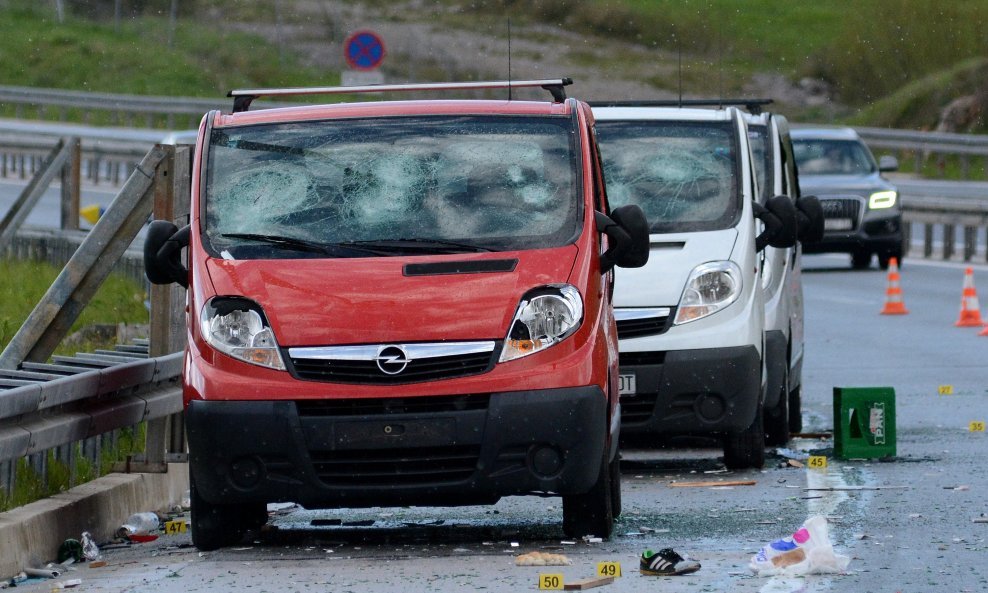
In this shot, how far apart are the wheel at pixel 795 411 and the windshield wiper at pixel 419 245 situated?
5653mm

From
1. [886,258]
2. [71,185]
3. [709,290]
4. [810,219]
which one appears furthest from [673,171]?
[886,258]

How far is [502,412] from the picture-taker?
336 inches

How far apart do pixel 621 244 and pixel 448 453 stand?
1.27m

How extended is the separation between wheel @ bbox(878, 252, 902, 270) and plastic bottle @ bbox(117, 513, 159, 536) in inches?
858

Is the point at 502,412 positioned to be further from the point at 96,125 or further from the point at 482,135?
the point at 96,125

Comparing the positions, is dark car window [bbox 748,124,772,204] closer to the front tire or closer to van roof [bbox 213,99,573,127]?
van roof [bbox 213,99,573,127]

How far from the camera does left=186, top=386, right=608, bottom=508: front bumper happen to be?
8539mm

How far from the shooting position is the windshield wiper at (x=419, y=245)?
9.04 meters

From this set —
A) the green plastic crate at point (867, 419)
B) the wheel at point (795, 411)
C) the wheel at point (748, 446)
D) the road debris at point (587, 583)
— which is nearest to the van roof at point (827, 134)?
the wheel at point (795, 411)

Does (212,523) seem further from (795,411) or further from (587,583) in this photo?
(795,411)

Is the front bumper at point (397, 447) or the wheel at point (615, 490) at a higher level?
the front bumper at point (397, 447)

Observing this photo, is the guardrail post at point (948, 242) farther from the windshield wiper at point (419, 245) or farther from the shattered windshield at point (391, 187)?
the windshield wiper at point (419, 245)

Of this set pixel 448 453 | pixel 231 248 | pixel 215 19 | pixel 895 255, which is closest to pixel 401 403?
pixel 448 453

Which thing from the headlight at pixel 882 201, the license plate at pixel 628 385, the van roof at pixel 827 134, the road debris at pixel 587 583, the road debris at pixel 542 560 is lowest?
the road debris at pixel 542 560
